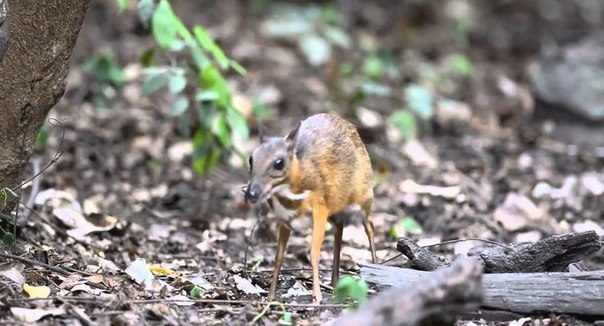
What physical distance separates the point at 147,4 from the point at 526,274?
114 inches

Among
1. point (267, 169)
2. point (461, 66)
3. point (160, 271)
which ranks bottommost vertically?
point (160, 271)

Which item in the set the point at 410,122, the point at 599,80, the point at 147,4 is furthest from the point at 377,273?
the point at 599,80

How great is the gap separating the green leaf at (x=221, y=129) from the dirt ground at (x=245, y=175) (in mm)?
541

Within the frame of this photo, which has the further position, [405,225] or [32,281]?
[405,225]

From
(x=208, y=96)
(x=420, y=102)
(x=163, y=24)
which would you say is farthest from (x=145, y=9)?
(x=420, y=102)

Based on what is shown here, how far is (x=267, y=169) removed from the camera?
12.7 ft

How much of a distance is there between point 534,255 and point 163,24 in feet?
8.71

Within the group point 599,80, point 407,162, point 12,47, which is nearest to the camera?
point 12,47

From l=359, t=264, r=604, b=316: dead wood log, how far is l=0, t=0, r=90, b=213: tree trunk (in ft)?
6.49

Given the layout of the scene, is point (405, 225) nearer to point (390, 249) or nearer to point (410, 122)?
point (390, 249)

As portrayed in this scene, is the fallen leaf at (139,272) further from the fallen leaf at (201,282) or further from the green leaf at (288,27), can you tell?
the green leaf at (288,27)

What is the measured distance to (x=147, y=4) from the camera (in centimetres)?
577

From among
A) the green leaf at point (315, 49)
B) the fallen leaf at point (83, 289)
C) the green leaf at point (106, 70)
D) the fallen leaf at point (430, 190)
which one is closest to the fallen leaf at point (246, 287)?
the fallen leaf at point (83, 289)

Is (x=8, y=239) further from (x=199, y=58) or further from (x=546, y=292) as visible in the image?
(x=546, y=292)
